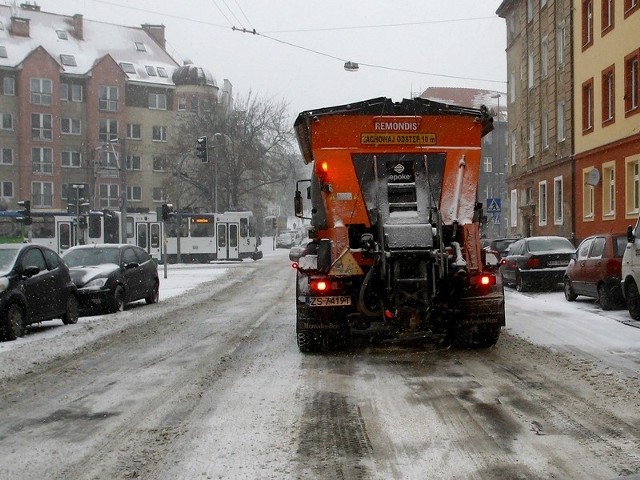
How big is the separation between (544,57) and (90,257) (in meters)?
26.2

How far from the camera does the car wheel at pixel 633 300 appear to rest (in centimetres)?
1443

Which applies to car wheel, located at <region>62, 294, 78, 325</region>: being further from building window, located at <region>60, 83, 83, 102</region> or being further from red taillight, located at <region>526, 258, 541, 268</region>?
building window, located at <region>60, 83, 83, 102</region>

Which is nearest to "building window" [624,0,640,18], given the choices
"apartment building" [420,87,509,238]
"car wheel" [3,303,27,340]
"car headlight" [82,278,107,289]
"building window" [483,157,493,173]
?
"car headlight" [82,278,107,289]

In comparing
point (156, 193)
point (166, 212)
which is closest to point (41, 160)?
point (156, 193)

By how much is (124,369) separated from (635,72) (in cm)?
2232

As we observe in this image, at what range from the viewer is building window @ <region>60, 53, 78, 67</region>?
252ft

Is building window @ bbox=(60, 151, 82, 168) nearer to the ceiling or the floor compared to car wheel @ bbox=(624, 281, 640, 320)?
nearer to the ceiling

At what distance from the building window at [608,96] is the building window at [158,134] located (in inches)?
2251

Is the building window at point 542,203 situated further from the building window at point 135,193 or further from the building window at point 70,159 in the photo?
the building window at point 135,193

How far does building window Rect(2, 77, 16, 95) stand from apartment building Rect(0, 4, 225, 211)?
0.28 ft

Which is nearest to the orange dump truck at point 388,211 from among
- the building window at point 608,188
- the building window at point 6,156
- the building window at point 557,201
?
the building window at point 608,188

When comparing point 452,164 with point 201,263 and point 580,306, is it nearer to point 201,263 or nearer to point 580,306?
point 580,306

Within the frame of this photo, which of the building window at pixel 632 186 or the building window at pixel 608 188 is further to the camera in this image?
the building window at pixel 608 188

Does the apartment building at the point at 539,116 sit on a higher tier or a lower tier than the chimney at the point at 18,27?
lower
